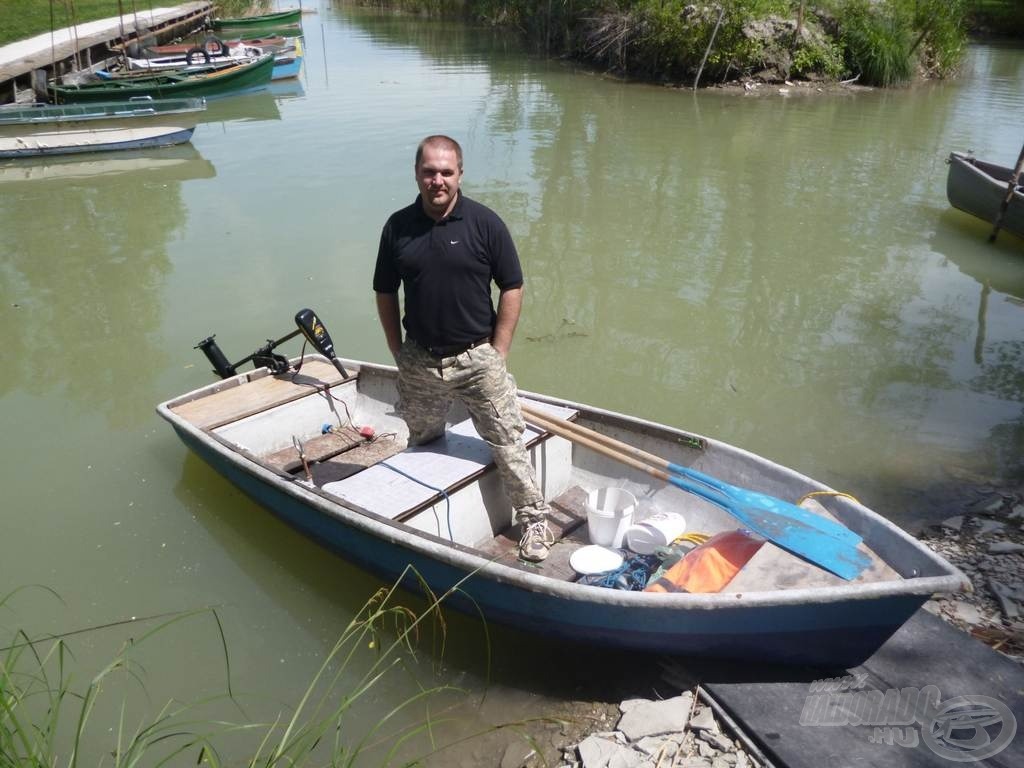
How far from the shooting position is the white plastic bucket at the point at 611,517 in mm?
4164

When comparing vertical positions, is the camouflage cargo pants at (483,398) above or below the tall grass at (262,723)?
above

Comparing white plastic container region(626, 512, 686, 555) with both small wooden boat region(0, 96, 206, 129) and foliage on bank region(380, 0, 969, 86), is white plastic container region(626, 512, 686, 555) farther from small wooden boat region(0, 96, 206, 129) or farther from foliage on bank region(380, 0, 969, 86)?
foliage on bank region(380, 0, 969, 86)

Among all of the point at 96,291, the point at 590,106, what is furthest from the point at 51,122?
the point at 590,106

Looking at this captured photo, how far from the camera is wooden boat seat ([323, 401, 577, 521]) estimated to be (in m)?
4.05

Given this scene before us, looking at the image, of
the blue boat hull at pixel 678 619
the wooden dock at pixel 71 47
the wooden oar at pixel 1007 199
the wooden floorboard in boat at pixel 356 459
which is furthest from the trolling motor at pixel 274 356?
the wooden dock at pixel 71 47

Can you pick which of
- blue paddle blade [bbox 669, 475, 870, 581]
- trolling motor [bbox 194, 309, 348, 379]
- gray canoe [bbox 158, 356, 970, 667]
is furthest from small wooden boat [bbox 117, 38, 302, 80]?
blue paddle blade [bbox 669, 475, 870, 581]

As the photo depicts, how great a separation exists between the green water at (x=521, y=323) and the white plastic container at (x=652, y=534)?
77 cm

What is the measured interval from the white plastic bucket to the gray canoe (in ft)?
0.54

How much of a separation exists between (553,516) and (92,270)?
700 centimetres

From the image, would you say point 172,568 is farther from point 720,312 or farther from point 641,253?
point 641,253

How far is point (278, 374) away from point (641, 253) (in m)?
5.07

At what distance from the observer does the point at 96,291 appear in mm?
8312

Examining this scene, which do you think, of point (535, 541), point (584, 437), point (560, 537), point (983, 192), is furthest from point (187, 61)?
point (535, 541)

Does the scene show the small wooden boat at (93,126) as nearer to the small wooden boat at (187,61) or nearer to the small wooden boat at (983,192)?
the small wooden boat at (187,61)
